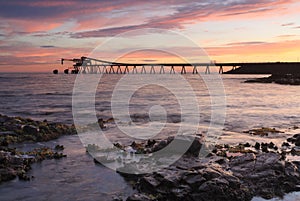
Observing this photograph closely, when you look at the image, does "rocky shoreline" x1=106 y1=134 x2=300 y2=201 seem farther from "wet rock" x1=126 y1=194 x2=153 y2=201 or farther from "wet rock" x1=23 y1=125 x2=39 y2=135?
"wet rock" x1=23 y1=125 x2=39 y2=135

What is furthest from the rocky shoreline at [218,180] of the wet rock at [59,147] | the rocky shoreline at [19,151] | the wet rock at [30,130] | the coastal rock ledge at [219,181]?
the wet rock at [30,130]

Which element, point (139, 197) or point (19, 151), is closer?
point (139, 197)

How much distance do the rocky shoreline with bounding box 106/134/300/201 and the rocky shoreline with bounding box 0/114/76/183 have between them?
5.02 m

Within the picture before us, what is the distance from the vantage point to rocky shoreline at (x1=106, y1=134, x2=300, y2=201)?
11875 mm

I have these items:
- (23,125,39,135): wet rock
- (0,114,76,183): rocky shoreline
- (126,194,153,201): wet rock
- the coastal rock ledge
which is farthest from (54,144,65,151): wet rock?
(126,194,153,201): wet rock

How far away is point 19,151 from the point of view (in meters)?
19.4

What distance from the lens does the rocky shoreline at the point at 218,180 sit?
11875 millimetres

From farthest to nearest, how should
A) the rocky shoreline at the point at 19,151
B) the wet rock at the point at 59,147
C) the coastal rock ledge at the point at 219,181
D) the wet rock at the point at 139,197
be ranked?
the wet rock at the point at 59,147, the rocky shoreline at the point at 19,151, the coastal rock ledge at the point at 219,181, the wet rock at the point at 139,197

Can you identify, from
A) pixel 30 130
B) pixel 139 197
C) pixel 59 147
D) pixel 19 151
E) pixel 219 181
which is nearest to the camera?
pixel 139 197

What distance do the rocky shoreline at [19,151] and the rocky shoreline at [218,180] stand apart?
16.5ft

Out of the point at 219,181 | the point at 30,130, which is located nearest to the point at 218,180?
the point at 219,181

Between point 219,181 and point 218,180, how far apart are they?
0.07m

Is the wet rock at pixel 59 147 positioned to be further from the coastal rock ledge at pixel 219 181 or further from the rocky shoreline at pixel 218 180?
the coastal rock ledge at pixel 219 181

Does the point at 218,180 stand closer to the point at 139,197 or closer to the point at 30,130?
the point at 139,197
